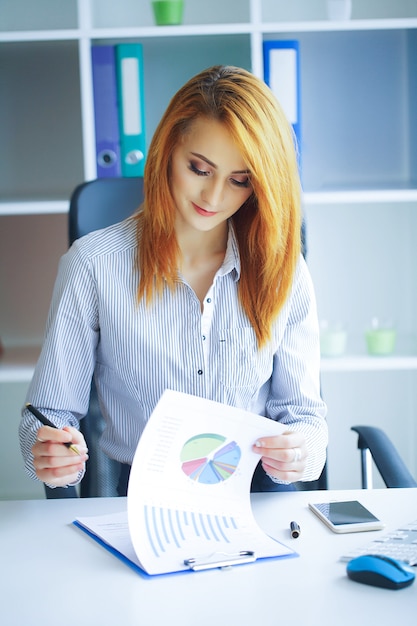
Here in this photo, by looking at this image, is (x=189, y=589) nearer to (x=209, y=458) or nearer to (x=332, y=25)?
(x=209, y=458)

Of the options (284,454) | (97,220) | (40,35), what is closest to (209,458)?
(284,454)

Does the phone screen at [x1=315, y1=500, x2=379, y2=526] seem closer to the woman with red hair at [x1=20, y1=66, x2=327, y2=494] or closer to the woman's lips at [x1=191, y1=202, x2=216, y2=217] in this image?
the woman with red hair at [x1=20, y1=66, x2=327, y2=494]

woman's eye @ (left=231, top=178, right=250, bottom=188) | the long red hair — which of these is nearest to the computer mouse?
the long red hair

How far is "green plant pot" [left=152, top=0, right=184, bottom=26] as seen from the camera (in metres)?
2.35

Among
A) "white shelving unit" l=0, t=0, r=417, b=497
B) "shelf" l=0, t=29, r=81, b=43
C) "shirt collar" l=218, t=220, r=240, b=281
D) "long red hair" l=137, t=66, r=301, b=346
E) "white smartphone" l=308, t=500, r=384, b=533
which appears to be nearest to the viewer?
"white smartphone" l=308, t=500, r=384, b=533

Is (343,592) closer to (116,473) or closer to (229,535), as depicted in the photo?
(229,535)

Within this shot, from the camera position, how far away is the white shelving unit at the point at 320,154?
257cm

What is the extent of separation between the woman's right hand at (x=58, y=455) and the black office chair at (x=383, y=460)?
1.74 feet

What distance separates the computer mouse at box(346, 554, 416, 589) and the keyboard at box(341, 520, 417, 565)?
0.06 meters

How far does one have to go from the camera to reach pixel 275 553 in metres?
1.05

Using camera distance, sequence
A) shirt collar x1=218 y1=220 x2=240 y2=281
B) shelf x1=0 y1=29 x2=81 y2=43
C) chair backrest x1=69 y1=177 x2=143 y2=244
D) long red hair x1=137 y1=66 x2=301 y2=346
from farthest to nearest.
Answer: shelf x1=0 y1=29 x2=81 y2=43 < chair backrest x1=69 y1=177 x2=143 y2=244 < shirt collar x1=218 y1=220 x2=240 y2=281 < long red hair x1=137 y1=66 x2=301 y2=346

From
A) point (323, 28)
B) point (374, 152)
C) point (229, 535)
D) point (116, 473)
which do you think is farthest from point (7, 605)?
point (374, 152)

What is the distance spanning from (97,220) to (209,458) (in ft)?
2.30

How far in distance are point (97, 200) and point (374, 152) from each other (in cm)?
129
